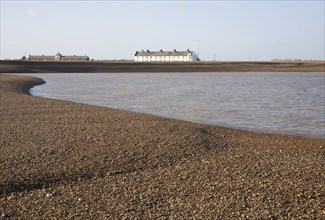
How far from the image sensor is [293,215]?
620cm

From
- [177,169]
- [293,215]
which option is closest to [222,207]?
[293,215]

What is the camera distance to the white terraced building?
14200cm

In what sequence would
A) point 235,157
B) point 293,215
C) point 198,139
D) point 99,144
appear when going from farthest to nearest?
point 198,139
point 99,144
point 235,157
point 293,215

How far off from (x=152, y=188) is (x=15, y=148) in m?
4.59

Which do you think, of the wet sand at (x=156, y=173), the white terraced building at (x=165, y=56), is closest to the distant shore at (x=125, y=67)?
the white terraced building at (x=165, y=56)

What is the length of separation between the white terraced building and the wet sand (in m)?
129

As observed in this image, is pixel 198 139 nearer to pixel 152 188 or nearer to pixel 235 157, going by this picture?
Result: pixel 235 157

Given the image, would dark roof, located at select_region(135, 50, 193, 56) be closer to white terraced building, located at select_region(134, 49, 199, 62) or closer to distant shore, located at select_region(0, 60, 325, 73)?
white terraced building, located at select_region(134, 49, 199, 62)

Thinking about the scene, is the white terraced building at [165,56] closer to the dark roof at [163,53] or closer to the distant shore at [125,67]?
the dark roof at [163,53]

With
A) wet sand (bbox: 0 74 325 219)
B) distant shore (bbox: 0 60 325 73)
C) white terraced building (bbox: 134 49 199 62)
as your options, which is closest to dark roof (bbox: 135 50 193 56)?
white terraced building (bbox: 134 49 199 62)

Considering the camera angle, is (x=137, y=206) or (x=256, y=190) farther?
(x=256, y=190)

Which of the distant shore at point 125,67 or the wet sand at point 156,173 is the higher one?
the wet sand at point 156,173

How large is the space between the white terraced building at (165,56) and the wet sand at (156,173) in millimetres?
129159

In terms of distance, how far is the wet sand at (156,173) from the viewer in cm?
643
